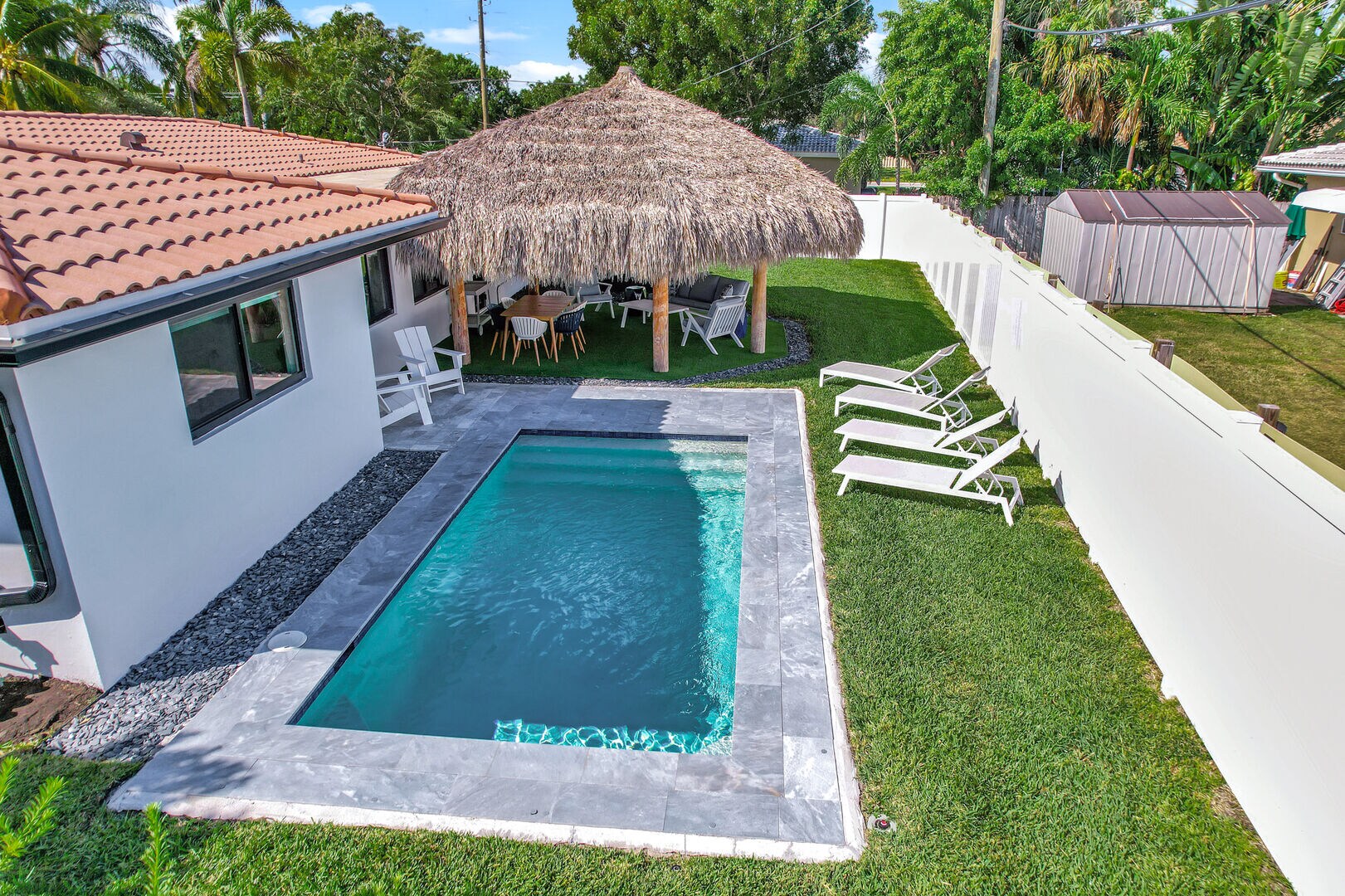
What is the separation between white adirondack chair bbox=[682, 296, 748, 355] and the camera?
14086 mm

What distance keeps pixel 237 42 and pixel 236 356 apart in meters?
31.3

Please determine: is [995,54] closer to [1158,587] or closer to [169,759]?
[1158,587]

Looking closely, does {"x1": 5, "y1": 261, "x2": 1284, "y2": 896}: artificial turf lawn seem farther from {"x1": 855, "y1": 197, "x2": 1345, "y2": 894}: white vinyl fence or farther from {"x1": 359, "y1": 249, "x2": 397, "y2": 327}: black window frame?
{"x1": 359, "y1": 249, "x2": 397, "y2": 327}: black window frame

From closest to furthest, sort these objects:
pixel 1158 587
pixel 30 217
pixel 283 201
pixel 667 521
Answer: pixel 30 217
pixel 1158 587
pixel 283 201
pixel 667 521

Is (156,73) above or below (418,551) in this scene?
above

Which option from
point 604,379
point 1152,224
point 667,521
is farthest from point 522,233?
point 1152,224

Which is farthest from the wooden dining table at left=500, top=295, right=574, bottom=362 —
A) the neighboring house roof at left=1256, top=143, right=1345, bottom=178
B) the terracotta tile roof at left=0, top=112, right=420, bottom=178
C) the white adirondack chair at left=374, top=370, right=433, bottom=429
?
the neighboring house roof at left=1256, top=143, right=1345, bottom=178

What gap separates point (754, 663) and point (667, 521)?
9.70 ft

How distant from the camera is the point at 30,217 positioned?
5734 millimetres

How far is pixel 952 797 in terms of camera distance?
4.79 metres

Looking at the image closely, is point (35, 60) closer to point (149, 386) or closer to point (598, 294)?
point (598, 294)

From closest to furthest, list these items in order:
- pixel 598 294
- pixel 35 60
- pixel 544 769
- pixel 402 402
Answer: pixel 544 769 → pixel 402 402 → pixel 598 294 → pixel 35 60

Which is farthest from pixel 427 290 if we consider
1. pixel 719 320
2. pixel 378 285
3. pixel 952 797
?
pixel 952 797

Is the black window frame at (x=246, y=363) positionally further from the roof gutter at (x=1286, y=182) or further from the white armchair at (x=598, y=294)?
the roof gutter at (x=1286, y=182)
